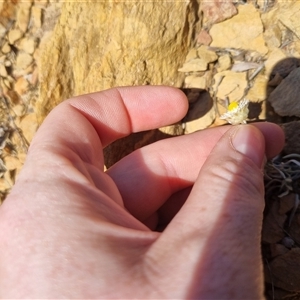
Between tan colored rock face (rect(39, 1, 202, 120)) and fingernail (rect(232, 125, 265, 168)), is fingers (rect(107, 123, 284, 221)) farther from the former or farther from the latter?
tan colored rock face (rect(39, 1, 202, 120))

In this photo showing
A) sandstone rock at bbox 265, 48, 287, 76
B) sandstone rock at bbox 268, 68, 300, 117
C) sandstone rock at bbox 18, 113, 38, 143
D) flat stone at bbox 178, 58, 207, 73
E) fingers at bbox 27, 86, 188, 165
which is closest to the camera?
fingers at bbox 27, 86, 188, 165

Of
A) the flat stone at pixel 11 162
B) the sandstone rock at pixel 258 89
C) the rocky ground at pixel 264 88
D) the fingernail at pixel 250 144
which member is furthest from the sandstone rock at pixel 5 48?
the fingernail at pixel 250 144

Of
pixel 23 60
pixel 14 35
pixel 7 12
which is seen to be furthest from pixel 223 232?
pixel 7 12

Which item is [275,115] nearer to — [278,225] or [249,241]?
[278,225]

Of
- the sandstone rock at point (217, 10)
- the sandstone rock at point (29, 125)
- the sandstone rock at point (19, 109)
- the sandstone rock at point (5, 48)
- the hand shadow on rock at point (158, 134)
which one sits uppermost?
the sandstone rock at point (217, 10)

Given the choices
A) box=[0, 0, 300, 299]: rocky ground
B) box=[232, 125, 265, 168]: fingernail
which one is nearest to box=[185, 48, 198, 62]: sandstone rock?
box=[0, 0, 300, 299]: rocky ground

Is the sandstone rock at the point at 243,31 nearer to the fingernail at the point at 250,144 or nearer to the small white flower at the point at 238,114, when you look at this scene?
the small white flower at the point at 238,114

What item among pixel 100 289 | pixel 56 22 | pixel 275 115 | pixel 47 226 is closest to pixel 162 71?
pixel 275 115
